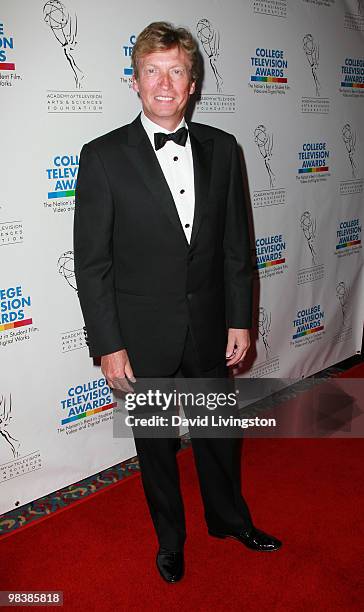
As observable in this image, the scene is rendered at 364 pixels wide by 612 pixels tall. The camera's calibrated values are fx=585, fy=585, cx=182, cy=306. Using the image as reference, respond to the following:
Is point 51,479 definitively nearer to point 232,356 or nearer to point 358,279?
point 232,356

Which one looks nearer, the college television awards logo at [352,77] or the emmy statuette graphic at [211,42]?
the emmy statuette graphic at [211,42]

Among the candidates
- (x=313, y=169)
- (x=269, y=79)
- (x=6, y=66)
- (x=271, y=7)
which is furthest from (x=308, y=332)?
(x=6, y=66)

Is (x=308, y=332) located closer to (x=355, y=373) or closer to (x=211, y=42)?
(x=355, y=373)

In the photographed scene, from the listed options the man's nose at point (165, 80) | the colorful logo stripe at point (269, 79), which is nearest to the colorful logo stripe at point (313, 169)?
the colorful logo stripe at point (269, 79)

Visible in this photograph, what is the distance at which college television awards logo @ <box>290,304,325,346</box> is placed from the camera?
3.89m

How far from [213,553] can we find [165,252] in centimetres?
127

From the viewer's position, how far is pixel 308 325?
3980 millimetres

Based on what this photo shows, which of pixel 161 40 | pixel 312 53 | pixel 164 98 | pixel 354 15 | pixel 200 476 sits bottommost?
pixel 200 476

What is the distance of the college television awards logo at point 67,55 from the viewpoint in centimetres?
237

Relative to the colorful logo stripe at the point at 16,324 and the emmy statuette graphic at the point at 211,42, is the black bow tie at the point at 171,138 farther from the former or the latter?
the emmy statuette graphic at the point at 211,42

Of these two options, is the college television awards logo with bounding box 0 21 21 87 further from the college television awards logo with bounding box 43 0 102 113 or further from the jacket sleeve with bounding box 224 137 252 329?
the jacket sleeve with bounding box 224 137 252 329

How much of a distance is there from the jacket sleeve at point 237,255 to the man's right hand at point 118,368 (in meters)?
0.45

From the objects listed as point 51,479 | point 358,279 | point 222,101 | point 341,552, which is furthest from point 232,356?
point 358,279

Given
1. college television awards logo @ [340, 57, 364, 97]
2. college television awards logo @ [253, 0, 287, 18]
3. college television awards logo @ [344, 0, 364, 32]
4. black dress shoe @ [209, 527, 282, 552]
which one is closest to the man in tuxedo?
black dress shoe @ [209, 527, 282, 552]
